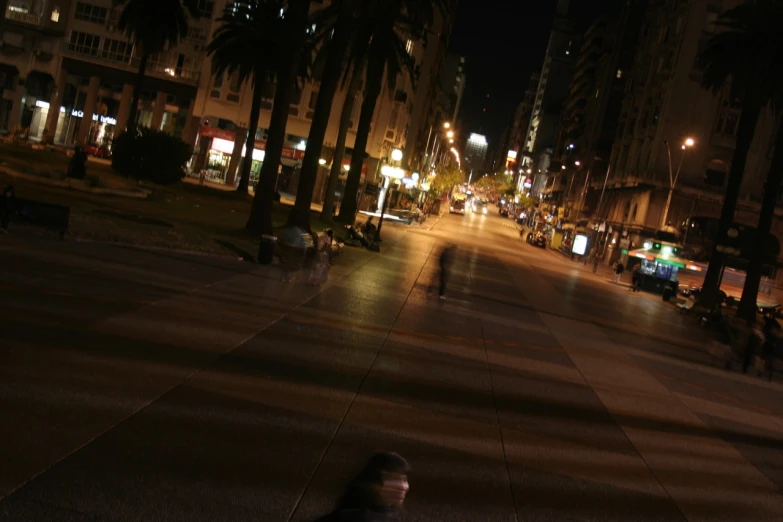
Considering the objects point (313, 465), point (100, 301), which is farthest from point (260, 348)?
point (313, 465)

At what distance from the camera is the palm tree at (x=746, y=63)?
35.4 meters

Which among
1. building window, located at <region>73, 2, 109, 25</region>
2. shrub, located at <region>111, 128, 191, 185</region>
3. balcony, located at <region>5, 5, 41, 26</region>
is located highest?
building window, located at <region>73, 2, 109, 25</region>

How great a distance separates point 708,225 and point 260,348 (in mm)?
72580

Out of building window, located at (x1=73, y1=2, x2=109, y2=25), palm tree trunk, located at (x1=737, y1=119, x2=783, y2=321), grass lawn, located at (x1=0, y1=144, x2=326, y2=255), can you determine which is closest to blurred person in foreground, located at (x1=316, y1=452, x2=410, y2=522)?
grass lawn, located at (x1=0, y1=144, x2=326, y2=255)

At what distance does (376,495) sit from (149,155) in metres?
32.2

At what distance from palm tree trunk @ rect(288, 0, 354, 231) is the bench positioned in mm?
11822

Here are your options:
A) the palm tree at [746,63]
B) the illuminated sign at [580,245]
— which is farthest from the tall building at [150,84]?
the palm tree at [746,63]

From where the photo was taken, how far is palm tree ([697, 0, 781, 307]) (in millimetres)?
35438

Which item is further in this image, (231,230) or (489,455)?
(231,230)

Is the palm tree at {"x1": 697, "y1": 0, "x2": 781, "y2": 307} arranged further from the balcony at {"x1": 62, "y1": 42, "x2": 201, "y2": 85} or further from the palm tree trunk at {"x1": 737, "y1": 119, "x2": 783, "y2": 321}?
the balcony at {"x1": 62, "y1": 42, "x2": 201, "y2": 85}

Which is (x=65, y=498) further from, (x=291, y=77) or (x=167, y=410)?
(x=291, y=77)

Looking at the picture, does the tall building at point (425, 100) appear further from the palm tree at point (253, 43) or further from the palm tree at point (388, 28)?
the palm tree at point (388, 28)

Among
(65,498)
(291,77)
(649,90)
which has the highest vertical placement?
(649,90)

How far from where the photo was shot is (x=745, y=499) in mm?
9492
